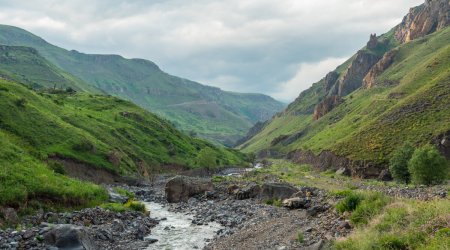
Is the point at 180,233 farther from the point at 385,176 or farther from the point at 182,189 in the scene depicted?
the point at 385,176

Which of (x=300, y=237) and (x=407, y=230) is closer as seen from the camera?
(x=407, y=230)

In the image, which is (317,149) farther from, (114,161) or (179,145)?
(114,161)

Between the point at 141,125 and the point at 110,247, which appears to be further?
the point at 141,125

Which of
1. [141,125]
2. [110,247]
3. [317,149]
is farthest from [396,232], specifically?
[317,149]

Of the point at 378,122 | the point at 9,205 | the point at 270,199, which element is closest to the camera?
the point at 9,205

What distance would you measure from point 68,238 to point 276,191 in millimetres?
30906

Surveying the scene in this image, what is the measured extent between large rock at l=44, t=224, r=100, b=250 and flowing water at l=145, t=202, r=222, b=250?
641cm

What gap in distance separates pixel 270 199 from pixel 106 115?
100120 mm

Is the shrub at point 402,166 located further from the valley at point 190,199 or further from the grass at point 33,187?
the grass at point 33,187

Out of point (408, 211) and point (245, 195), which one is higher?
point (408, 211)

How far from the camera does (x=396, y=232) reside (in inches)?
817

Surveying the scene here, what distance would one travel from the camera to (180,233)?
3831 centimetres

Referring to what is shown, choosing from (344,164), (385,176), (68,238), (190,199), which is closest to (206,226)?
(68,238)

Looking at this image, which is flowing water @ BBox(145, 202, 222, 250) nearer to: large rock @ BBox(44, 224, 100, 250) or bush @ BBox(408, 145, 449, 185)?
large rock @ BBox(44, 224, 100, 250)
